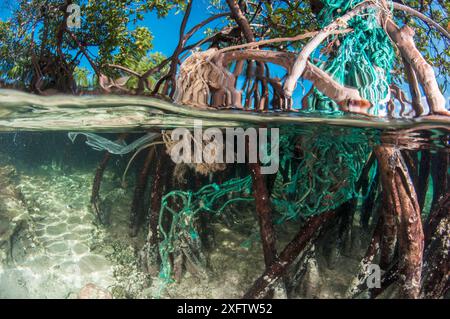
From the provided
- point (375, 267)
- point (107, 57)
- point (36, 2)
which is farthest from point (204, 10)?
point (375, 267)

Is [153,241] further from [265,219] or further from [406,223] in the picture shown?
[406,223]

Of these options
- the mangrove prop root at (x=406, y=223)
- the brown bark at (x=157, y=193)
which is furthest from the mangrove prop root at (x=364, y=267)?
the brown bark at (x=157, y=193)

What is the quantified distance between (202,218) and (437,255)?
412 centimetres

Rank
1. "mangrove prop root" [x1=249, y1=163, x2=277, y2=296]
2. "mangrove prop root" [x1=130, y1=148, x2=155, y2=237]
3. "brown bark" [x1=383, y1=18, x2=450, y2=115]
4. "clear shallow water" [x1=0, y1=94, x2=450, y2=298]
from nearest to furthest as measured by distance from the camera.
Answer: "brown bark" [x1=383, y1=18, x2=450, y2=115]
"mangrove prop root" [x1=249, y1=163, x2=277, y2=296]
"clear shallow water" [x1=0, y1=94, x2=450, y2=298]
"mangrove prop root" [x1=130, y1=148, x2=155, y2=237]

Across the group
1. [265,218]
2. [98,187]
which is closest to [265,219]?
[265,218]

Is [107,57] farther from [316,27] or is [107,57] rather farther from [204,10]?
[316,27]

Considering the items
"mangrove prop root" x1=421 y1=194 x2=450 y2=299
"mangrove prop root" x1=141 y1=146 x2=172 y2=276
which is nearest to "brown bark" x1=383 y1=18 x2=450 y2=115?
"mangrove prop root" x1=421 y1=194 x2=450 y2=299

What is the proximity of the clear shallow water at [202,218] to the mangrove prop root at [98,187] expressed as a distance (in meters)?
0.07

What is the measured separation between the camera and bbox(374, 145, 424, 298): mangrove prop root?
4.81m

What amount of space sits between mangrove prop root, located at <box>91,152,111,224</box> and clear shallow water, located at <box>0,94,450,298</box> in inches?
2.9

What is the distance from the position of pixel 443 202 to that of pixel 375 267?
1811 mm

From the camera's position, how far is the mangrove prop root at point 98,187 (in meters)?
6.88

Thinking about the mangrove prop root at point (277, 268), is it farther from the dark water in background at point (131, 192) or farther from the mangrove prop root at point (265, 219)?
the dark water in background at point (131, 192)

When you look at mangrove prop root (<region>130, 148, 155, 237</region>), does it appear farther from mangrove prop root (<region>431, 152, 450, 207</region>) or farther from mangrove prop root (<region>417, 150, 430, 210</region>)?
mangrove prop root (<region>417, 150, 430, 210</region>)
